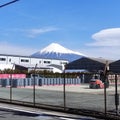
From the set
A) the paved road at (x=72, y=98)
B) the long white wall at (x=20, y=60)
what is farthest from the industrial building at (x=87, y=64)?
the paved road at (x=72, y=98)

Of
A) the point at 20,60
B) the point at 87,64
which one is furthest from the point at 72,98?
the point at 20,60

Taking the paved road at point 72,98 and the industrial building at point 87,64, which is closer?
the paved road at point 72,98

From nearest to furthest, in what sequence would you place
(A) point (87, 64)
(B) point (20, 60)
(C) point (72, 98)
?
(C) point (72, 98)
(A) point (87, 64)
(B) point (20, 60)

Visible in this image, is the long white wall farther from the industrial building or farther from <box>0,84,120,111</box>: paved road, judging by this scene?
<box>0,84,120,111</box>: paved road

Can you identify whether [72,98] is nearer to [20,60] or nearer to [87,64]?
[87,64]

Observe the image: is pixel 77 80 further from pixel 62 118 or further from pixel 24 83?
pixel 62 118

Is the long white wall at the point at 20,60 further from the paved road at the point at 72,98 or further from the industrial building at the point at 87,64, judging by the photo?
the paved road at the point at 72,98

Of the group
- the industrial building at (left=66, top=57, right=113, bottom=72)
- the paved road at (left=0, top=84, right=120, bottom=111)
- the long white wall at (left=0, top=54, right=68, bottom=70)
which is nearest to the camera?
the paved road at (left=0, top=84, right=120, bottom=111)

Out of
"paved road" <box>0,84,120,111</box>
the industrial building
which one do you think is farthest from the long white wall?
"paved road" <box>0,84,120,111</box>

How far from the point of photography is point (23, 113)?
1855 cm

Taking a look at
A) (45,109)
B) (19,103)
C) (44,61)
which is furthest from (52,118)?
(44,61)

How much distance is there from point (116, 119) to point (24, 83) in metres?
41.5

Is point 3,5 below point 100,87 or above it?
above

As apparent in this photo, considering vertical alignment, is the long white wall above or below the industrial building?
above
